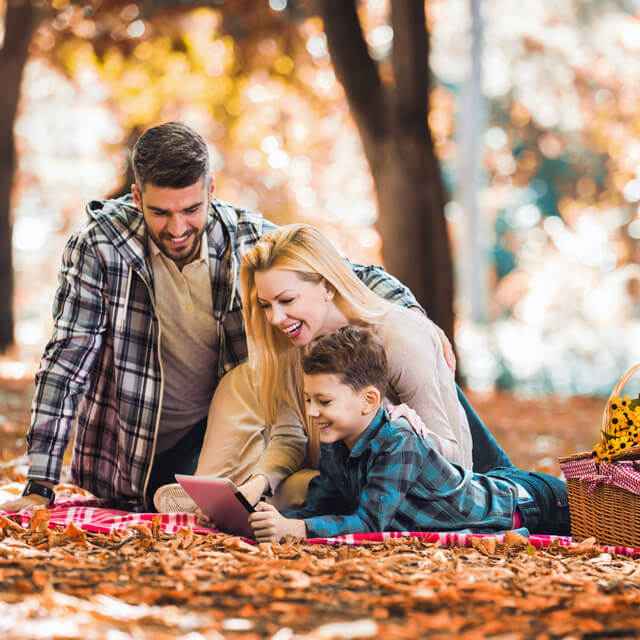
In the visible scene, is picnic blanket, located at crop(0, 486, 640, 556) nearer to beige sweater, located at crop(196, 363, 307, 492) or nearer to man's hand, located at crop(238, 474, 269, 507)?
man's hand, located at crop(238, 474, 269, 507)

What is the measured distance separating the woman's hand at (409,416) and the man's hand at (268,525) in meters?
0.56

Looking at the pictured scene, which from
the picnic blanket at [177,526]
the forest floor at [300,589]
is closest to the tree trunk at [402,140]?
the picnic blanket at [177,526]

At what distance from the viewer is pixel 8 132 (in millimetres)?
12445

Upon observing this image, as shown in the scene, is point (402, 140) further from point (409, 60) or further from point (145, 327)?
point (145, 327)

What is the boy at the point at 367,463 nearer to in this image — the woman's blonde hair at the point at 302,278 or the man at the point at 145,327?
the woman's blonde hair at the point at 302,278

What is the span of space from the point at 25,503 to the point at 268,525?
3.77 ft

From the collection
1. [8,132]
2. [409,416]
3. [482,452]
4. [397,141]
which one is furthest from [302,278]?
[8,132]

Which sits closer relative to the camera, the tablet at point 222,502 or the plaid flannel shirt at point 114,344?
the tablet at point 222,502

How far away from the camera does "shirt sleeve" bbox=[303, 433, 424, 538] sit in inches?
131

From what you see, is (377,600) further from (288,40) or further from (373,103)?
(288,40)

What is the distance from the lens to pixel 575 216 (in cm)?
2509

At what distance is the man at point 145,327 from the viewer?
3770mm

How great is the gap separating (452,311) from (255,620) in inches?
270

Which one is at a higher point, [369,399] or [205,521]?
[369,399]
